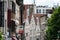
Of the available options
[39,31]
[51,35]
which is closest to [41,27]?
[39,31]

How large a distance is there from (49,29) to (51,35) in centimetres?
84

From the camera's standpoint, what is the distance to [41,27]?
95312mm

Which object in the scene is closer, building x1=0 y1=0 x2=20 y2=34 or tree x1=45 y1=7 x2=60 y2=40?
building x1=0 y1=0 x2=20 y2=34

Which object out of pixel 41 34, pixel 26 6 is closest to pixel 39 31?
pixel 41 34

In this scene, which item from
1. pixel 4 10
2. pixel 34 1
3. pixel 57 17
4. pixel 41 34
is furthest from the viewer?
pixel 34 1

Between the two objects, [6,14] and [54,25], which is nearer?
[6,14]

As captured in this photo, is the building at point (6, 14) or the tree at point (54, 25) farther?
the tree at point (54, 25)

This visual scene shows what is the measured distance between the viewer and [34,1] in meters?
98.1

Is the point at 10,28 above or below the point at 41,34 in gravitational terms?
above

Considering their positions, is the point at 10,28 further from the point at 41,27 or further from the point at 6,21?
the point at 41,27

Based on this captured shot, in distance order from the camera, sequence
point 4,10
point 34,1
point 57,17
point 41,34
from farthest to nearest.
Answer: point 34,1
point 41,34
point 57,17
point 4,10

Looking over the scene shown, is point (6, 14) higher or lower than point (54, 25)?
higher

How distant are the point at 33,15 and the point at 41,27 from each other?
135 inches

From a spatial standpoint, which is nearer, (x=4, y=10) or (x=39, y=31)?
(x=4, y=10)
